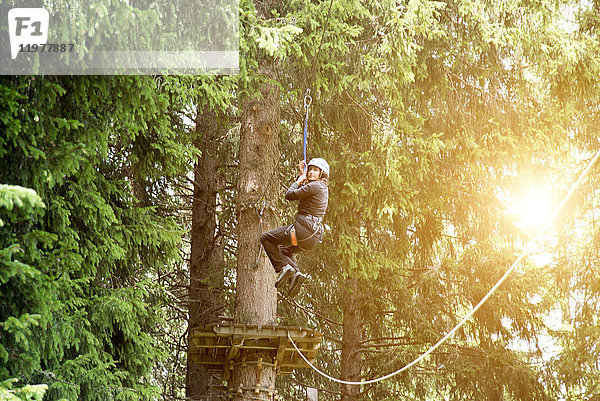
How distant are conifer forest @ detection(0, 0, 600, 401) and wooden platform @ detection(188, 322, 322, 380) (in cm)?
10

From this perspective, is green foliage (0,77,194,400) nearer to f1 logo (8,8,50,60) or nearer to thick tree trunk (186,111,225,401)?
f1 logo (8,8,50,60)

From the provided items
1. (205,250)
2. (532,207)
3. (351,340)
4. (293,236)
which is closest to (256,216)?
(293,236)

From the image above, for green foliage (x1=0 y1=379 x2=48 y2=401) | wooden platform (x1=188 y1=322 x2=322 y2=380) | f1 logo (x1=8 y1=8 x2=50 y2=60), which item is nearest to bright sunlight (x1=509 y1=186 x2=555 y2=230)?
wooden platform (x1=188 y1=322 x2=322 y2=380)

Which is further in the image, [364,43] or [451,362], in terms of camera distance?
[451,362]

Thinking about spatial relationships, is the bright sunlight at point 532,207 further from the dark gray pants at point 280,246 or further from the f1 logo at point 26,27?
the f1 logo at point 26,27

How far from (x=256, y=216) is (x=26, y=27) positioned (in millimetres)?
3879

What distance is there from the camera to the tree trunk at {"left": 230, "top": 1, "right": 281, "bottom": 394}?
830 cm

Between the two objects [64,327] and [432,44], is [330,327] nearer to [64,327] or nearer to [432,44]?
[432,44]

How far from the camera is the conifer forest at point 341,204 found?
20.5ft

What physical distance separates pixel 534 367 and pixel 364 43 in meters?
6.40

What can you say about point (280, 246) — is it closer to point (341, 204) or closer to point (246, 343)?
point (246, 343)

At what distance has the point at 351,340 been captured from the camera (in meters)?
11.8

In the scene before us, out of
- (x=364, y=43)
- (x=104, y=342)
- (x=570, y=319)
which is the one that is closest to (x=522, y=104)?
(x=364, y=43)

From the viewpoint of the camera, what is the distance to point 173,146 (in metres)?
8.15
